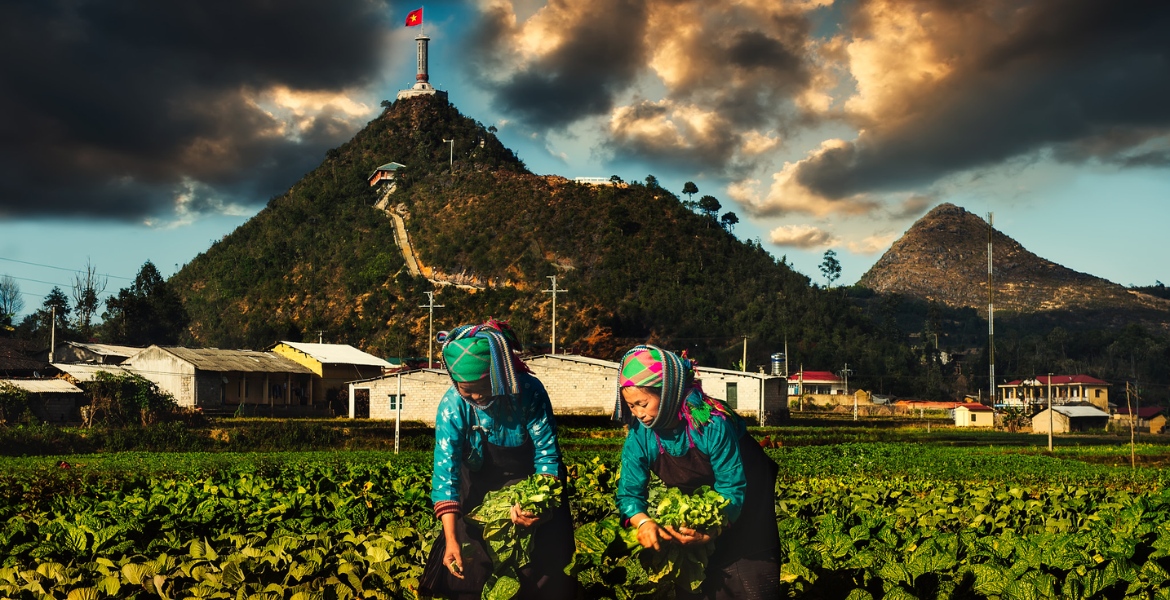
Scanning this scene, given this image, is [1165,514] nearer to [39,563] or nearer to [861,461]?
[39,563]

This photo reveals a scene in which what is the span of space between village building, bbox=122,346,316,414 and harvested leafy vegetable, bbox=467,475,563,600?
47.1 meters

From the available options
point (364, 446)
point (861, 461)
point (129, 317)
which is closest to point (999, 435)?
Answer: point (861, 461)

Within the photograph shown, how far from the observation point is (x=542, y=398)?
5680mm

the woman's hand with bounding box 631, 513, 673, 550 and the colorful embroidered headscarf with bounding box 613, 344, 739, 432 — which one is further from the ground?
the colorful embroidered headscarf with bounding box 613, 344, 739, 432

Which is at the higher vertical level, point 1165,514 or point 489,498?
point 489,498

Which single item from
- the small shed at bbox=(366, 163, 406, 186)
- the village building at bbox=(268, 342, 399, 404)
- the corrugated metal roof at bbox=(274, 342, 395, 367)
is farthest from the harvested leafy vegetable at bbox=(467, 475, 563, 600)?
the small shed at bbox=(366, 163, 406, 186)

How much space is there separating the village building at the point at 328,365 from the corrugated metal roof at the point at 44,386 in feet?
57.4

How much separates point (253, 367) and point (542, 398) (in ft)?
167

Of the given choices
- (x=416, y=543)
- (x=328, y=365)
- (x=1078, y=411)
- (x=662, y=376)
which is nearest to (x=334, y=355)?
(x=328, y=365)

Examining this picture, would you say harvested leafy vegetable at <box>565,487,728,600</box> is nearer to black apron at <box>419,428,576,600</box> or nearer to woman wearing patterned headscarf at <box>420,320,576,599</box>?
black apron at <box>419,428,576,600</box>

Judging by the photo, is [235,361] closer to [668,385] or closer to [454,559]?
[454,559]

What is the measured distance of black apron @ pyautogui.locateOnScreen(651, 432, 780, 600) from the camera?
17.6ft

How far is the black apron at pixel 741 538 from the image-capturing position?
5.36m

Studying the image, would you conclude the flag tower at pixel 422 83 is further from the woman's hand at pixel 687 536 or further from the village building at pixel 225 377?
the woman's hand at pixel 687 536
